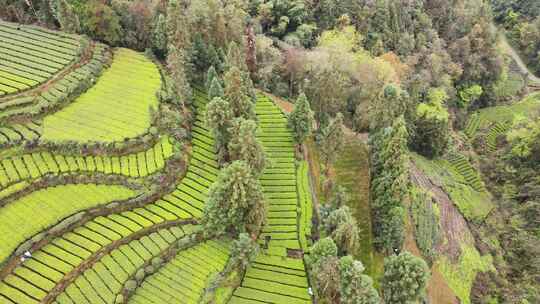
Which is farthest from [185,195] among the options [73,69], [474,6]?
[474,6]

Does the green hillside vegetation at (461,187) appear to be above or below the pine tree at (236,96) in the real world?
below

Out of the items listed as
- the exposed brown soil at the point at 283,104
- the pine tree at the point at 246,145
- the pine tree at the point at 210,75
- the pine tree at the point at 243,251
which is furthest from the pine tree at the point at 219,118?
the exposed brown soil at the point at 283,104

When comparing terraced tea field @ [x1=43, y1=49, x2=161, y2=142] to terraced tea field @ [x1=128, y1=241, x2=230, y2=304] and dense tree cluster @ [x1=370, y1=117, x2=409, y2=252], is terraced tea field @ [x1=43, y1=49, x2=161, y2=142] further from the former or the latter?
dense tree cluster @ [x1=370, y1=117, x2=409, y2=252]

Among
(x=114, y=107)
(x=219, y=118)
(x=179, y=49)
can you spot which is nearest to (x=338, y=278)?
(x=219, y=118)

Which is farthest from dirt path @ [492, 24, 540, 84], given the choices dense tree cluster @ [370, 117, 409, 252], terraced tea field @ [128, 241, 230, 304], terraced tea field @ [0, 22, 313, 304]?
terraced tea field @ [128, 241, 230, 304]

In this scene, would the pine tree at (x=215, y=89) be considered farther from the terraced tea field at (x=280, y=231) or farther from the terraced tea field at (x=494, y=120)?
the terraced tea field at (x=494, y=120)

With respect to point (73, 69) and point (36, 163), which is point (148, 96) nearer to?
point (73, 69)

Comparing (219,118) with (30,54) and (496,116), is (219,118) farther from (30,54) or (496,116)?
(496,116)
